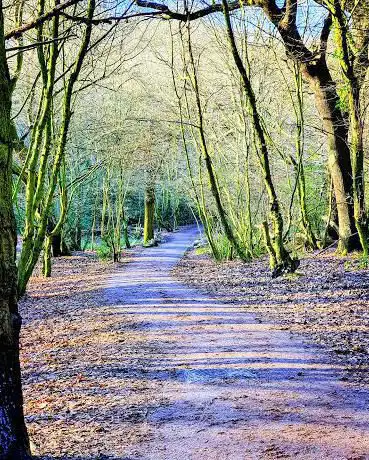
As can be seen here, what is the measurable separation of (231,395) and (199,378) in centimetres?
61

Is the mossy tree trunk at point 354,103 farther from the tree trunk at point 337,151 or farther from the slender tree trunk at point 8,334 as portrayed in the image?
the slender tree trunk at point 8,334

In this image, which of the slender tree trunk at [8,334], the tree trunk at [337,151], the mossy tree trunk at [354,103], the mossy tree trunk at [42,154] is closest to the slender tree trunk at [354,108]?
the mossy tree trunk at [354,103]

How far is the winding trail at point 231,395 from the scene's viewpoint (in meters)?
3.59

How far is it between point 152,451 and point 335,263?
929cm

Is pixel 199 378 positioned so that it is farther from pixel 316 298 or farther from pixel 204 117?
pixel 204 117

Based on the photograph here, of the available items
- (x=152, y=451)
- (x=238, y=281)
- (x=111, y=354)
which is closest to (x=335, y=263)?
(x=238, y=281)

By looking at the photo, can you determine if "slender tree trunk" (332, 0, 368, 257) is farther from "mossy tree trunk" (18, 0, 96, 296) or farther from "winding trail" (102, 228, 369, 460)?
"mossy tree trunk" (18, 0, 96, 296)

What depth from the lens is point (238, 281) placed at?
11.8 m

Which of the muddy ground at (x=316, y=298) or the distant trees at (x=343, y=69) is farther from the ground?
the distant trees at (x=343, y=69)

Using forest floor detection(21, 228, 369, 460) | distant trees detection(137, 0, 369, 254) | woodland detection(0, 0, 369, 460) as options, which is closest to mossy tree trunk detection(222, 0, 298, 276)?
woodland detection(0, 0, 369, 460)

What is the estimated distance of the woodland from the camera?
31.7 feet

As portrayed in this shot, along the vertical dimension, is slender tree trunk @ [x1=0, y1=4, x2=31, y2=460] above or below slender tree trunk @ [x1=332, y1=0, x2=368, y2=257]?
below

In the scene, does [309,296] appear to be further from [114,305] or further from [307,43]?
[307,43]

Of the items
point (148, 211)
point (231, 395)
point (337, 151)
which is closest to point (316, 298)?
point (231, 395)
